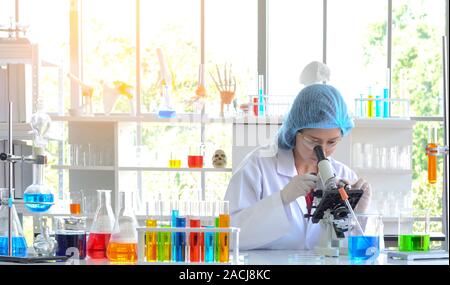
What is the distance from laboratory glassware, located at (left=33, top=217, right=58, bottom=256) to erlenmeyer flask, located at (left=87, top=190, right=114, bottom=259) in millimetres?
109

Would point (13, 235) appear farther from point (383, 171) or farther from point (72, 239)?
point (383, 171)

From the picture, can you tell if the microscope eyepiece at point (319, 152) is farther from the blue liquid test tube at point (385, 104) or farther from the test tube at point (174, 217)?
the blue liquid test tube at point (385, 104)

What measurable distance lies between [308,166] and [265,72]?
9.10 ft

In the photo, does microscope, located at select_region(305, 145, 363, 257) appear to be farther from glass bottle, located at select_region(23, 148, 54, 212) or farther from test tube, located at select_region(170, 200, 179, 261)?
glass bottle, located at select_region(23, 148, 54, 212)

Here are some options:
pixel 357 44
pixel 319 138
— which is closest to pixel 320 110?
pixel 319 138

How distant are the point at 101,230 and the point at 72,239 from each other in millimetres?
91

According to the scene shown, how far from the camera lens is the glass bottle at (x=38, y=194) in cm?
265

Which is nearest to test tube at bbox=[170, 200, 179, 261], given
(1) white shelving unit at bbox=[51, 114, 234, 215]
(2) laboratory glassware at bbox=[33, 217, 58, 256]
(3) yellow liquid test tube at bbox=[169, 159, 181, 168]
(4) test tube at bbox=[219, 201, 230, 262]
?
(4) test tube at bbox=[219, 201, 230, 262]

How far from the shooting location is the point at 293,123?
3125 millimetres

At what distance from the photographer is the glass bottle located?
2648 millimetres

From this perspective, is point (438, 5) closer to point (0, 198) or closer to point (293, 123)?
point (293, 123)

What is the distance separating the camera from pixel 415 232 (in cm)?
266

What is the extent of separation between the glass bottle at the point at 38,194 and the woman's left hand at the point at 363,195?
1012 millimetres
